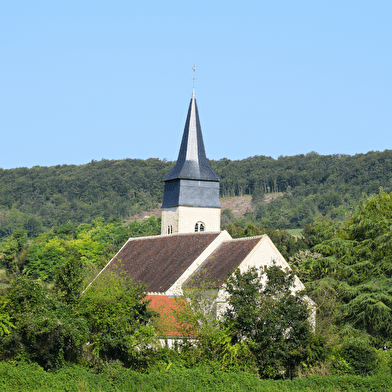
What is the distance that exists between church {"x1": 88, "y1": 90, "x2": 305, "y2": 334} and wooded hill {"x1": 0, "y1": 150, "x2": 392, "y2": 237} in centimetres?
9955

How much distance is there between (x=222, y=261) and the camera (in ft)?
109

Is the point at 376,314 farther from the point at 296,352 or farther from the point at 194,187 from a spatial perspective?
the point at 194,187

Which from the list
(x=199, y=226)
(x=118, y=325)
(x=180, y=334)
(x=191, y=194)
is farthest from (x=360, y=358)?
(x=191, y=194)

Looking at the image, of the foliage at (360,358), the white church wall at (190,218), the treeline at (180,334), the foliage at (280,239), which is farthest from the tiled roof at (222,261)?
the foliage at (280,239)

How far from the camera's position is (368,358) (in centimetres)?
2631

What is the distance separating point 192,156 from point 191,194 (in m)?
2.83

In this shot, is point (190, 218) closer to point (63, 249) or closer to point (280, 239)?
point (280, 239)

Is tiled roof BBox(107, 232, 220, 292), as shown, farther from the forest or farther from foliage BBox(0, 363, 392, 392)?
foliage BBox(0, 363, 392, 392)

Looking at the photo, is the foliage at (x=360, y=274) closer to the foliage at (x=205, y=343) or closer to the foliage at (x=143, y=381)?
the foliage at (x=205, y=343)

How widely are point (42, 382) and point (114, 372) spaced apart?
8.91 feet

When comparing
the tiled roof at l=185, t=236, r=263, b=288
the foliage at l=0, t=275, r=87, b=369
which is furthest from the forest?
the tiled roof at l=185, t=236, r=263, b=288

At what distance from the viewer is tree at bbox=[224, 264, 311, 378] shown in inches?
962

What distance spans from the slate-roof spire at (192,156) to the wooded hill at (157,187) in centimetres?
9913

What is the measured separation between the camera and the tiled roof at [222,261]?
3142 centimetres
